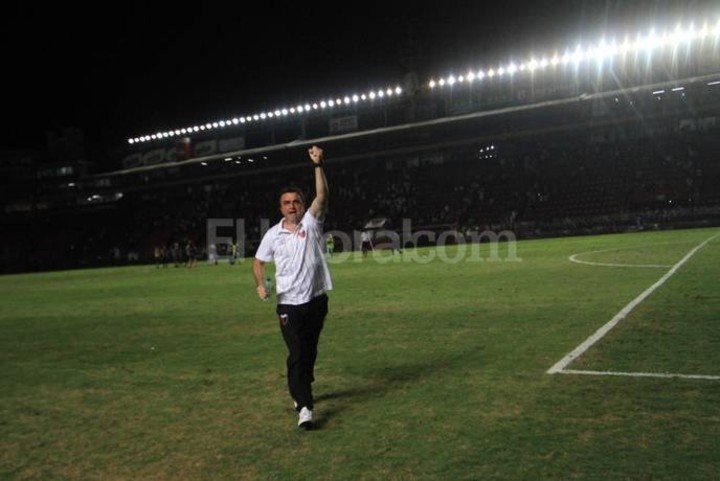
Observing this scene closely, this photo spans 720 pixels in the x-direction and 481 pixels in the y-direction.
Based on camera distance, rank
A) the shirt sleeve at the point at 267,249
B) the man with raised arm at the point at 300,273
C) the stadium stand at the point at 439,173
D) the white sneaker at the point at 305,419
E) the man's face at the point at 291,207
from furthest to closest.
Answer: the stadium stand at the point at 439,173 < the shirt sleeve at the point at 267,249 < the man's face at the point at 291,207 < the man with raised arm at the point at 300,273 < the white sneaker at the point at 305,419

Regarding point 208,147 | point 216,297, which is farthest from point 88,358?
point 208,147

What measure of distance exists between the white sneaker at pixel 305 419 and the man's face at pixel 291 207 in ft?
5.87

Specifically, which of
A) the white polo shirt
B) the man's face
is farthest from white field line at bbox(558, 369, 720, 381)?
the man's face

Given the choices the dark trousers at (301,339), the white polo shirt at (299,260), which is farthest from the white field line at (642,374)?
the white polo shirt at (299,260)

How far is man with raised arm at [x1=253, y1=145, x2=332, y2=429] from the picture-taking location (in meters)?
5.64

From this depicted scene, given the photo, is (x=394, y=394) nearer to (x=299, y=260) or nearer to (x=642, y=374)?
(x=299, y=260)

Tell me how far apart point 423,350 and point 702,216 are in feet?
108

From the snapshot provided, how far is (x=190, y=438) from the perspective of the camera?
17.2 ft

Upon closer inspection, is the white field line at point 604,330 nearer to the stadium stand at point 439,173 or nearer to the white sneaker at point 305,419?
the white sneaker at point 305,419

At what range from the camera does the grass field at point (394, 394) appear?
4.43m

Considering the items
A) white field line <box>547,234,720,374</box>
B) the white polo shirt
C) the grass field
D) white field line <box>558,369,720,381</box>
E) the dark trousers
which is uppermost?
the white polo shirt

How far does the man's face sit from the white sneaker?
5.87 feet

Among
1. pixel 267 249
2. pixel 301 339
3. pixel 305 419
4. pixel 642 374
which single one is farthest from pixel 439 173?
pixel 305 419

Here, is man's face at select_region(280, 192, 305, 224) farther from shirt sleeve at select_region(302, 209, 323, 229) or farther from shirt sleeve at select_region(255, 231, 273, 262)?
shirt sleeve at select_region(255, 231, 273, 262)
